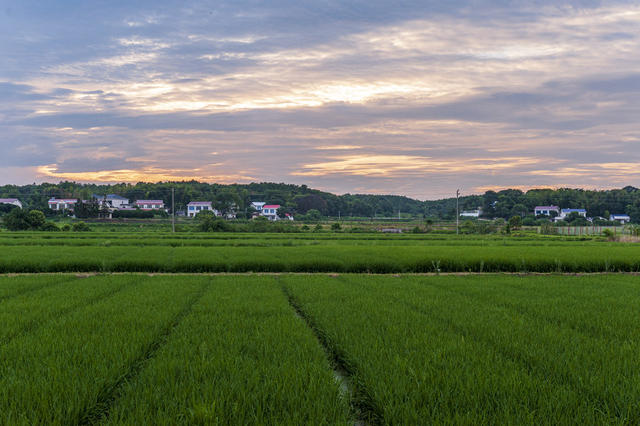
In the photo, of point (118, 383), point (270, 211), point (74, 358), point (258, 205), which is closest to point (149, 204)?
point (258, 205)

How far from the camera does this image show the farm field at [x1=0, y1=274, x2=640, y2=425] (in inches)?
142

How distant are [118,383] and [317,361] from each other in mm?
2337

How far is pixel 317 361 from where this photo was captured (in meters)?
4.86

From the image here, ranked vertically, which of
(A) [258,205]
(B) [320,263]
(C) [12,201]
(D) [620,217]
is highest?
(C) [12,201]

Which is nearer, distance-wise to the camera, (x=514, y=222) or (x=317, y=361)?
(x=317, y=361)

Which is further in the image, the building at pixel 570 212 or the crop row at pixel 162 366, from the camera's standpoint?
the building at pixel 570 212

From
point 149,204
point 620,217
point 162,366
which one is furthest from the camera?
point 149,204

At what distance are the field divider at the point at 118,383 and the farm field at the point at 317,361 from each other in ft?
0.07

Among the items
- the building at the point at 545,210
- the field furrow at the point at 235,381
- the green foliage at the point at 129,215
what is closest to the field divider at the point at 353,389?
the field furrow at the point at 235,381

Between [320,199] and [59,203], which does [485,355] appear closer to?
[320,199]

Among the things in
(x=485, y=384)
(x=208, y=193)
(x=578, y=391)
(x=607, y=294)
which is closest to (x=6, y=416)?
(x=485, y=384)

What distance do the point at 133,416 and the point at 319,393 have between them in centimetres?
172

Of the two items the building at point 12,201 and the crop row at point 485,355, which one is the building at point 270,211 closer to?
the building at point 12,201

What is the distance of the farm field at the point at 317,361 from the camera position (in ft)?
11.8
